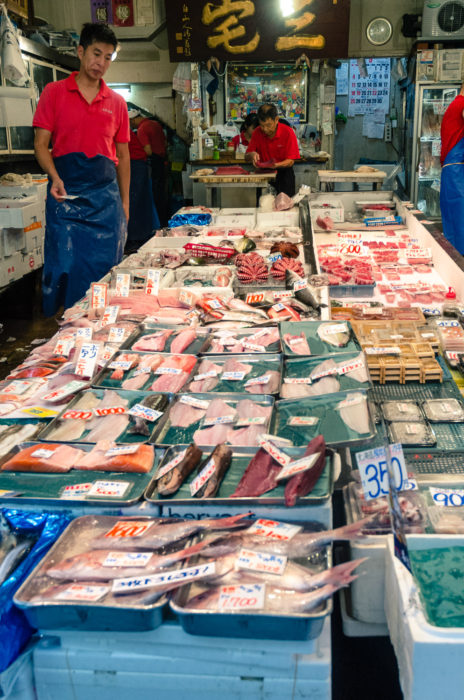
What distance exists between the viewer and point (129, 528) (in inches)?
74.3

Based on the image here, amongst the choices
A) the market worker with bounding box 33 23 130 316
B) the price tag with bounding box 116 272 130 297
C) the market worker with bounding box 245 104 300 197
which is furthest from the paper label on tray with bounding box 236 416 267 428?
the market worker with bounding box 245 104 300 197

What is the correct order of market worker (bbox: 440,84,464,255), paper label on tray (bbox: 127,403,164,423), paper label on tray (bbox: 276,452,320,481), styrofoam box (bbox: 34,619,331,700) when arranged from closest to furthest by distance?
styrofoam box (bbox: 34,619,331,700) < paper label on tray (bbox: 276,452,320,481) < paper label on tray (bbox: 127,403,164,423) < market worker (bbox: 440,84,464,255)

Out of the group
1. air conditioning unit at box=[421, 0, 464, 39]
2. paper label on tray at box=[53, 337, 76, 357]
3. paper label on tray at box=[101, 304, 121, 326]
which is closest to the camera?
paper label on tray at box=[53, 337, 76, 357]

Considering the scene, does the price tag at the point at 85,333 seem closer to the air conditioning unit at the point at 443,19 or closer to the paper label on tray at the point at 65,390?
the paper label on tray at the point at 65,390

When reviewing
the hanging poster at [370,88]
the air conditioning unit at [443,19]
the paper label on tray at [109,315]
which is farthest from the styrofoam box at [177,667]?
the hanging poster at [370,88]

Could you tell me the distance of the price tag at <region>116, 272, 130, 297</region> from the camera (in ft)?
13.4

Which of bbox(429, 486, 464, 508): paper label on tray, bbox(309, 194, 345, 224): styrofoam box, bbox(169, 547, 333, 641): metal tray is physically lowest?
bbox(429, 486, 464, 508): paper label on tray

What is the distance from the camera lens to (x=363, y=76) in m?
14.4

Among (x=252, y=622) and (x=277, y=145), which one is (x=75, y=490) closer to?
(x=252, y=622)

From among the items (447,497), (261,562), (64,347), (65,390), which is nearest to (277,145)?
(64,347)

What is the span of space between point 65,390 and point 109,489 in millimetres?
878

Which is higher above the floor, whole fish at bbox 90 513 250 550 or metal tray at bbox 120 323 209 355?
metal tray at bbox 120 323 209 355

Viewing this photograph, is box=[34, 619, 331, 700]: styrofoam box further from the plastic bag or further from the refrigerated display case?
the refrigerated display case

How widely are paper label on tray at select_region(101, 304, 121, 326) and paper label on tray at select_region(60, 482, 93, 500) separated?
171 centimetres
